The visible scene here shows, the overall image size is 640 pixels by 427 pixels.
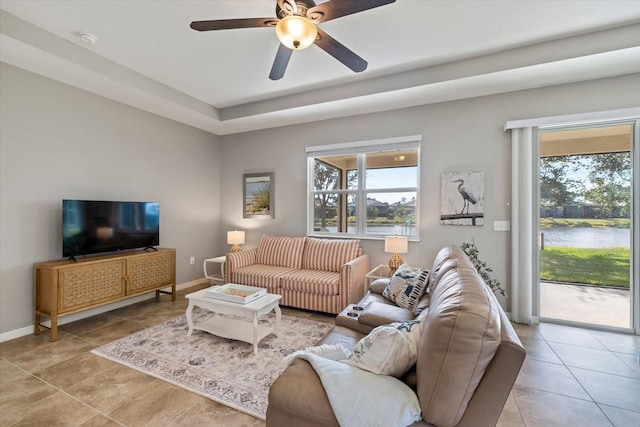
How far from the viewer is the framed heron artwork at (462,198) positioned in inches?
137

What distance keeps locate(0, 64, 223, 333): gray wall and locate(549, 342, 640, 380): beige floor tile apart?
4913 millimetres

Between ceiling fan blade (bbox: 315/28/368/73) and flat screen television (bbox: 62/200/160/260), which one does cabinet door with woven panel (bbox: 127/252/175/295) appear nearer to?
flat screen television (bbox: 62/200/160/260)

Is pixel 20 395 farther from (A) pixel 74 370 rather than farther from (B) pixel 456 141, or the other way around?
(B) pixel 456 141

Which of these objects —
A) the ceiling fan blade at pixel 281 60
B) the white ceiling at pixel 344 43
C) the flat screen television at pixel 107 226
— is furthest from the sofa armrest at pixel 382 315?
the flat screen television at pixel 107 226

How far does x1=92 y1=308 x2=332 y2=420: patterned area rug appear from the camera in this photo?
202 centimetres

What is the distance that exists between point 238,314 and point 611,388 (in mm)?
2953

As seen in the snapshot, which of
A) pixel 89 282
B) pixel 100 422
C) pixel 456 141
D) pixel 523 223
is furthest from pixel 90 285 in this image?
pixel 523 223

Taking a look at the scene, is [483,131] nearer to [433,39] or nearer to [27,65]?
[433,39]

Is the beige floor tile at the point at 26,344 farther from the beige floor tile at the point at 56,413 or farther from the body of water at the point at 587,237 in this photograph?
the body of water at the point at 587,237

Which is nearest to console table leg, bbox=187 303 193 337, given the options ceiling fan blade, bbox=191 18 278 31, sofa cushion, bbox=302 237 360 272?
sofa cushion, bbox=302 237 360 272

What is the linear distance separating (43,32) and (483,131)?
4641mm

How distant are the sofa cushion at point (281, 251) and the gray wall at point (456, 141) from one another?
13.9 inches

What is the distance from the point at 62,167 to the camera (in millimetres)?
3170

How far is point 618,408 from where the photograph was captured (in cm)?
187
